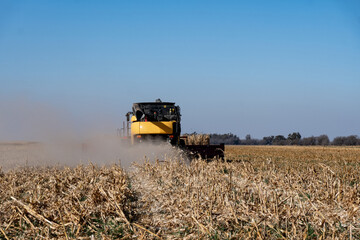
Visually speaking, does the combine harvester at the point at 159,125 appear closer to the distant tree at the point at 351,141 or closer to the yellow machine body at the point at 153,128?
the yellow machine body at the point at 153,128

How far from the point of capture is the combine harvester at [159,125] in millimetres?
16547

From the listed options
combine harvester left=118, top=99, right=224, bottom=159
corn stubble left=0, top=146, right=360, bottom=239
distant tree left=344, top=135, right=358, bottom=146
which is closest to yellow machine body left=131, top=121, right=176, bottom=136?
combine harvester left=118, top=99, right=224, bottom=159

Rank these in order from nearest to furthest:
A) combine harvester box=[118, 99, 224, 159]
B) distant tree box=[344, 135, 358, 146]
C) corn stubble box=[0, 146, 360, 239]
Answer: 1. corn stubble box=[0, 146, 360, 239]
2. combine harvester box=[118, 99, 224, 159]
3. distant tree box=[344, 135, 358, 146]

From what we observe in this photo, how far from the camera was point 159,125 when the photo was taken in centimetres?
1670

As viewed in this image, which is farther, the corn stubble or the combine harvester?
the combine harvester

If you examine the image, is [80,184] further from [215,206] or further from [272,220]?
[272,220]

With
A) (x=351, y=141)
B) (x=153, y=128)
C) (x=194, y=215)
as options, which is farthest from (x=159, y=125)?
(x=351, y=141)

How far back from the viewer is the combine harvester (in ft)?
54.3

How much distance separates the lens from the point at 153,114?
16.9 meters

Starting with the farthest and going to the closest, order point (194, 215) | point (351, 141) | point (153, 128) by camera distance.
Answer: point (351, 141), point (153, 128), point (194, 215)

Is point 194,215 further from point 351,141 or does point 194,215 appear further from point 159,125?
point 351,141

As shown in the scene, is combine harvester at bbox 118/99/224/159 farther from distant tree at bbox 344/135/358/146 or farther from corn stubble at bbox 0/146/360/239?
distant tree at bbox 344/135/358/146

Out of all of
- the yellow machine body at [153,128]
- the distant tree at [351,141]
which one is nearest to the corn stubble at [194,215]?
the yellow machine body at [153,128]

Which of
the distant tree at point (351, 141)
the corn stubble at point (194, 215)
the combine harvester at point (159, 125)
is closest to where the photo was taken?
the corn stubble at point (194, 215)
